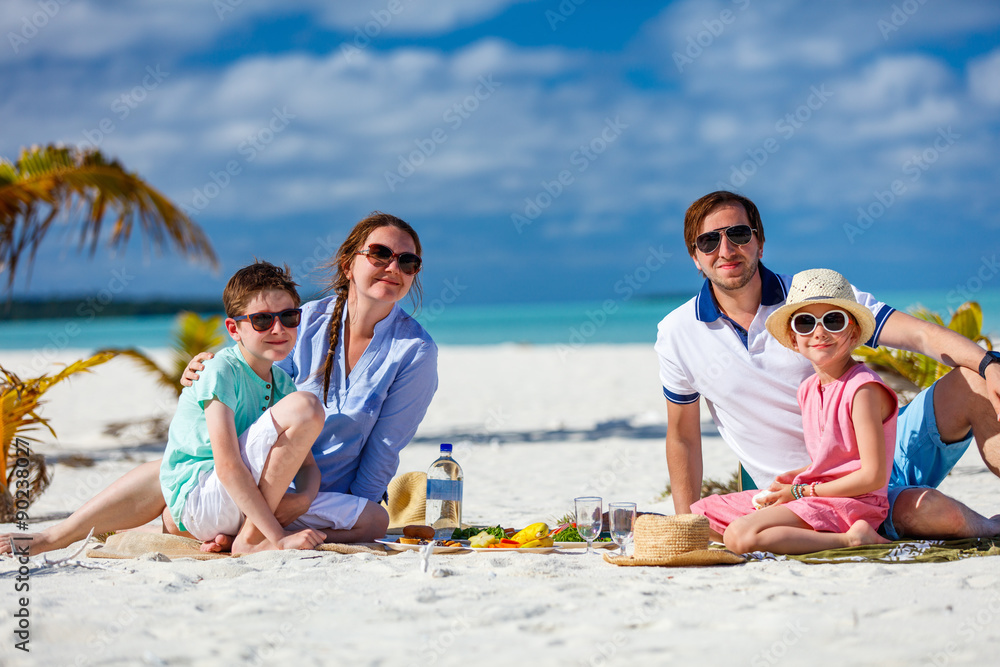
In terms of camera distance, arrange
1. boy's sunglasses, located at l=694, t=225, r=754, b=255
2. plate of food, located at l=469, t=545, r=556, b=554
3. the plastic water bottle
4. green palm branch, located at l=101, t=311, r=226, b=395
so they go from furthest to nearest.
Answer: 1. green palm branch, located at l=101, t=311, r=226, b=395
2. the plastic water bottle
3. boy's sunglasses, located at l=694, t=225, r=754, b=255
4. plate of food, located at l=469, t=545, r=556, b=554

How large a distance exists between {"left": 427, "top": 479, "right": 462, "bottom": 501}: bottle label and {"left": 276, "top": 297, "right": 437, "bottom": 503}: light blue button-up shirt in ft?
0.92

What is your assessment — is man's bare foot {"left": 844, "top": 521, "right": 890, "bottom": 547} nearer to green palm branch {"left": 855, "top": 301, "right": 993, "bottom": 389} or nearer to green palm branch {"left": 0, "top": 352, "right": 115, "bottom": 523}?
green palm branch {"left": 855, "top": 301, "right": 993, "bottom": 389}

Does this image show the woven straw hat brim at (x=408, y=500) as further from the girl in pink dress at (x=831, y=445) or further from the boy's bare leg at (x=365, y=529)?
the girl in pink dress at (x=831, y=445)

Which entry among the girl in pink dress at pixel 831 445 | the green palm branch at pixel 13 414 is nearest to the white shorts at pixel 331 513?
the girl in pink dress at pixel 831 445

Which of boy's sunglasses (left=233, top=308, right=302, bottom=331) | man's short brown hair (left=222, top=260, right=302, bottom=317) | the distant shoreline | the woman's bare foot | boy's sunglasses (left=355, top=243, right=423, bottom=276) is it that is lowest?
the woman's bare foot

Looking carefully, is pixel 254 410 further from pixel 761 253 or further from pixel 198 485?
pixel 761 253

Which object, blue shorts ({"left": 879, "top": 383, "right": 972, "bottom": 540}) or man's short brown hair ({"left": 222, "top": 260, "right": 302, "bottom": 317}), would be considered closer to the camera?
blue shorts ({"left": 879, "top": 383, "right": 972, "bottom": 540})

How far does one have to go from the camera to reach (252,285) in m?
3.86

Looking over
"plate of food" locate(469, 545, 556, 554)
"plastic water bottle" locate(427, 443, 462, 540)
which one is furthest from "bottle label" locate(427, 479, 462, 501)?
"plate of food" locate(469, 545, 556, 554)

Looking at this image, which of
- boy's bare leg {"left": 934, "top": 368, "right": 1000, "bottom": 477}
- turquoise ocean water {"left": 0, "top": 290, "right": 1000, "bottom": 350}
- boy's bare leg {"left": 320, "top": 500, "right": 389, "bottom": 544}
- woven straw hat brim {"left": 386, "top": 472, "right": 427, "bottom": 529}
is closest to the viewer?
boy's bare leg {"left": 934, "top": 368, "right": 1000, "bottom": 477}

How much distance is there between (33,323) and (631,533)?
7878cm

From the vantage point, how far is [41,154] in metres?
7.29

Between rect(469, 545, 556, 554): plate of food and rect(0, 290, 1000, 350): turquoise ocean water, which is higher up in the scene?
rect(0, 290, 1000, 350): turquoise ocean water

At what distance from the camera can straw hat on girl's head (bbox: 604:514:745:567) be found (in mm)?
3387
